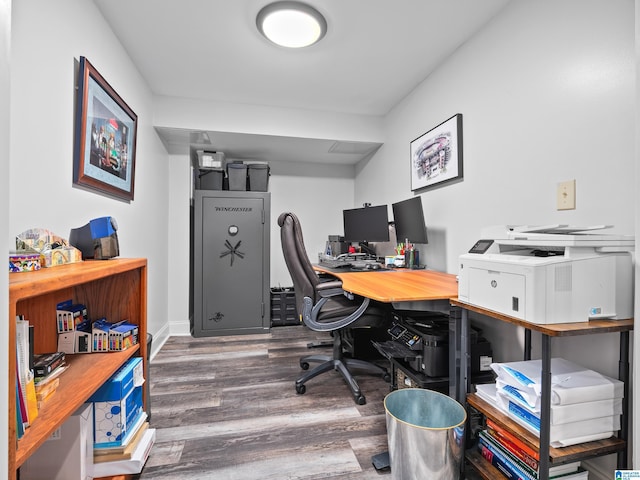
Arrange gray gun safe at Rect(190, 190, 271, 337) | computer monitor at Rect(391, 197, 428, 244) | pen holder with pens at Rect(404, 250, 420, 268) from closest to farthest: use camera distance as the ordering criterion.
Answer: computer monitor at Rect(391, 197, 428, 244), pen holder with pens at Rect(404, 250, 420, 268), gray gun safe at Rect(190, 190, 271, 337)

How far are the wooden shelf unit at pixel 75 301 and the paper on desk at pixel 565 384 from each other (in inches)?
58.0

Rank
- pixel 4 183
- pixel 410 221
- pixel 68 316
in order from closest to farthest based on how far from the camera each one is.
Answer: pixel 4 183
pixel 68 316
pixel 410 221

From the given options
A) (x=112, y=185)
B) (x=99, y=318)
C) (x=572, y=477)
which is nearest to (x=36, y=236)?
(x=99, y=318)

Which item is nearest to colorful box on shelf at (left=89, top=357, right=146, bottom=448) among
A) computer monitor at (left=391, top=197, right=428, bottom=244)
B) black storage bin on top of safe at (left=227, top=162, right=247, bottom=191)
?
computer monitor at (left=391, top=197, right=428, bottom=244)

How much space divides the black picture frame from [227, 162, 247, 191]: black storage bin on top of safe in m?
1.80

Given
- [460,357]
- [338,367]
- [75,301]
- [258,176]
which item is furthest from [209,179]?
[460,357]

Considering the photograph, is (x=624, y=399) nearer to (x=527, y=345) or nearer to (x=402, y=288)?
(x=527, y=345)

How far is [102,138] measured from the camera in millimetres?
1747

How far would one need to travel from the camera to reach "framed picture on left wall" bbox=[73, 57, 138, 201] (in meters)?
1.54

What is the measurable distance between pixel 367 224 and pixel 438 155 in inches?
35.5

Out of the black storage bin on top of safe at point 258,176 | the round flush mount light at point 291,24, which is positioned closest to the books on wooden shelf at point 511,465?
the round flush mount light at point 291,24

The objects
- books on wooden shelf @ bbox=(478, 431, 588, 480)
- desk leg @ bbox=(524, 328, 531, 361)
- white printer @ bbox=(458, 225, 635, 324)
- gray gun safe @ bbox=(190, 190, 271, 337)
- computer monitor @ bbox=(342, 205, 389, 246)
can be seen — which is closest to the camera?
white printer @ bbox=(458, 225, 635, 324)

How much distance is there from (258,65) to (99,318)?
2046mm

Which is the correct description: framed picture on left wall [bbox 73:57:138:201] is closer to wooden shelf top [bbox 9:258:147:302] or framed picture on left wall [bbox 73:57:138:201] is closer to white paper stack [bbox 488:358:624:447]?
wooden shelf top [bbox 9:258:147:302]
